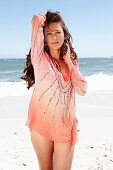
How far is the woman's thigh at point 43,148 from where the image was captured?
6.83 feet

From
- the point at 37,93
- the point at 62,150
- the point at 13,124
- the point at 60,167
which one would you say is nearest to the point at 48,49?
the point at 37,93

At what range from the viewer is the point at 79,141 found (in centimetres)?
473

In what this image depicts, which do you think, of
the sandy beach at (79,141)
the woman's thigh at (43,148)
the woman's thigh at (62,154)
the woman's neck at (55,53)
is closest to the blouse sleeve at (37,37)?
the woman's neck at (55,53)

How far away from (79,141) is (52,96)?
9.65ft

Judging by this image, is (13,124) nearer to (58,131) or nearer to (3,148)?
(3,148)

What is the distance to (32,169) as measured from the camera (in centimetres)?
354

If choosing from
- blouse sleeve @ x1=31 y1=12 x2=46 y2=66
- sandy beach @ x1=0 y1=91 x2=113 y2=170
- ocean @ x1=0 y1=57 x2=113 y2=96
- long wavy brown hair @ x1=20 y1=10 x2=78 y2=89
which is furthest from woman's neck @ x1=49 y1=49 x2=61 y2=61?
ocean @ x1=0 y1=57 x2=113 y2=96

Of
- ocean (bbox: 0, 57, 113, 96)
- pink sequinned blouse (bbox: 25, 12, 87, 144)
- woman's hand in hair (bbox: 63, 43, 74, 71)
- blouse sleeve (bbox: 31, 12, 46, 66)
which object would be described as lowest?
ocean (bbox: 0, 57, 113, 96)

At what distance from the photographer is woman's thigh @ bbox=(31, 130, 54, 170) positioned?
2.08 m

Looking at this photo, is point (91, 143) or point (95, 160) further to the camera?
point (91, 143)

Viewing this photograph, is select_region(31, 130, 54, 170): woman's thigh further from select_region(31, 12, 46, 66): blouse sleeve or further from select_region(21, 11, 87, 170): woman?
select_region(31, 12, 46, 66): blouse sleeve

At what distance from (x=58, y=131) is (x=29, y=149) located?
7.98ft

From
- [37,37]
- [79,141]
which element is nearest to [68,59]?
[37,37]

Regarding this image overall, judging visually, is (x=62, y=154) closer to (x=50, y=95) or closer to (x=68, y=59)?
(x=50, y=95)
